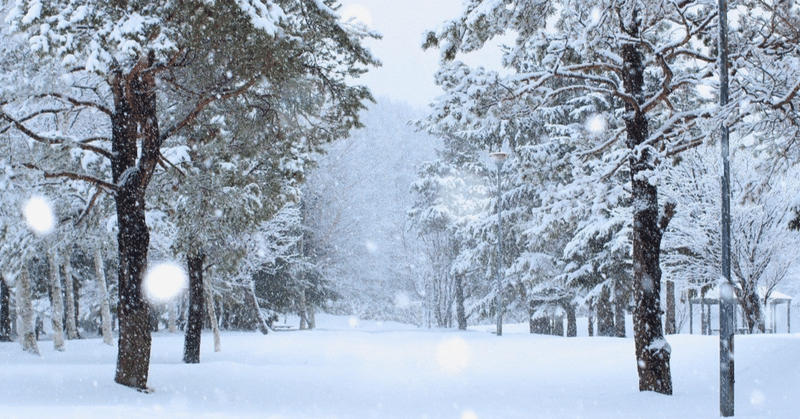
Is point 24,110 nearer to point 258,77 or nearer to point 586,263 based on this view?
point 258,77

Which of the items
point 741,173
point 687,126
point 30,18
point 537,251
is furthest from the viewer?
point 537,251

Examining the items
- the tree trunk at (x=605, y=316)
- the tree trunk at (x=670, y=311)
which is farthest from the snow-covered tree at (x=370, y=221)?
the tree trunk at (x=670, y=311)

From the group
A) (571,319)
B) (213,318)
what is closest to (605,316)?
(571,319)

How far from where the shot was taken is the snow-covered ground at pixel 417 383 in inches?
392

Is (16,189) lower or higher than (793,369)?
higher

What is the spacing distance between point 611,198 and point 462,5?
15.0 ft

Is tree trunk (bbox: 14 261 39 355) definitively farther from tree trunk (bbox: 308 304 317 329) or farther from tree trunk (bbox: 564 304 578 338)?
tree trunk (bbox: 564 304 578 338)

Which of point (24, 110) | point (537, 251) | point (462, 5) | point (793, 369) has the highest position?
point (462, 5)

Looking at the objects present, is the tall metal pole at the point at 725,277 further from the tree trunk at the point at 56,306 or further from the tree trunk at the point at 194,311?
the tree trunk at the point at 56,306

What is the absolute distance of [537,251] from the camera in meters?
29.0

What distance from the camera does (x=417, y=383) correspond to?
48.3 feet

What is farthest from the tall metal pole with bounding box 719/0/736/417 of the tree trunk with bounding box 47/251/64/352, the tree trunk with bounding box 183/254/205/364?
the tree trunk with bounding box 47/251/64/352

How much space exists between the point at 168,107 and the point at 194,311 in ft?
18.6

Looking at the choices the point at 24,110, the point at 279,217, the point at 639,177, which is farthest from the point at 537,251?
the point at 24,110
